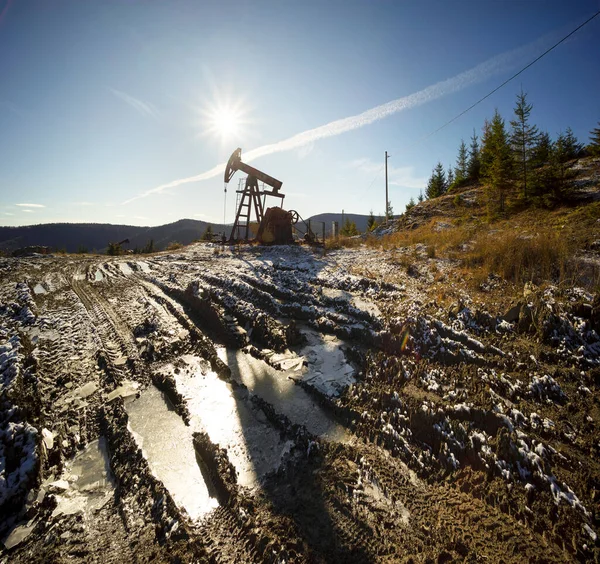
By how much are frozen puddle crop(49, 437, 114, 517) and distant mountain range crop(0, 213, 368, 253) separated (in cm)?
13570

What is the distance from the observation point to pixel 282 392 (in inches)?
151

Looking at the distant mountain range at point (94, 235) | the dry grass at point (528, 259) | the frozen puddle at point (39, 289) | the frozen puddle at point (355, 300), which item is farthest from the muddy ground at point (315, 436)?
the distant mountain range at point (94, 235)

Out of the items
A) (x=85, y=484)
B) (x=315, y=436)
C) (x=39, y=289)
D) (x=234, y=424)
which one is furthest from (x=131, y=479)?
(x=39, y=289)

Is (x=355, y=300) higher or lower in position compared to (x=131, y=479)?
higher

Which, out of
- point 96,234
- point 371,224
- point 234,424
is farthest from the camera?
point 96,234

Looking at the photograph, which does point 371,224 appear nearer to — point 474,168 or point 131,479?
point 474,168

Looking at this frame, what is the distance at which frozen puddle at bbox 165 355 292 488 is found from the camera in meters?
2.73

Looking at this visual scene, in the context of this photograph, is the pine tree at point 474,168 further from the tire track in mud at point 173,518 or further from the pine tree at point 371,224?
the tire track in mud at point 173,518

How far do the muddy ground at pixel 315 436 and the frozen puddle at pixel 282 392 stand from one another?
0.09 feet

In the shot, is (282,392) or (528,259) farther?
(528,259)

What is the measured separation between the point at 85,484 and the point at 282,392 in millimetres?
2195

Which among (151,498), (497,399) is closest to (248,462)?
(151,498)

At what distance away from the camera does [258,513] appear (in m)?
2.23

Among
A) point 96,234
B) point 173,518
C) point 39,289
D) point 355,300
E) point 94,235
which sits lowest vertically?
point 173,518
